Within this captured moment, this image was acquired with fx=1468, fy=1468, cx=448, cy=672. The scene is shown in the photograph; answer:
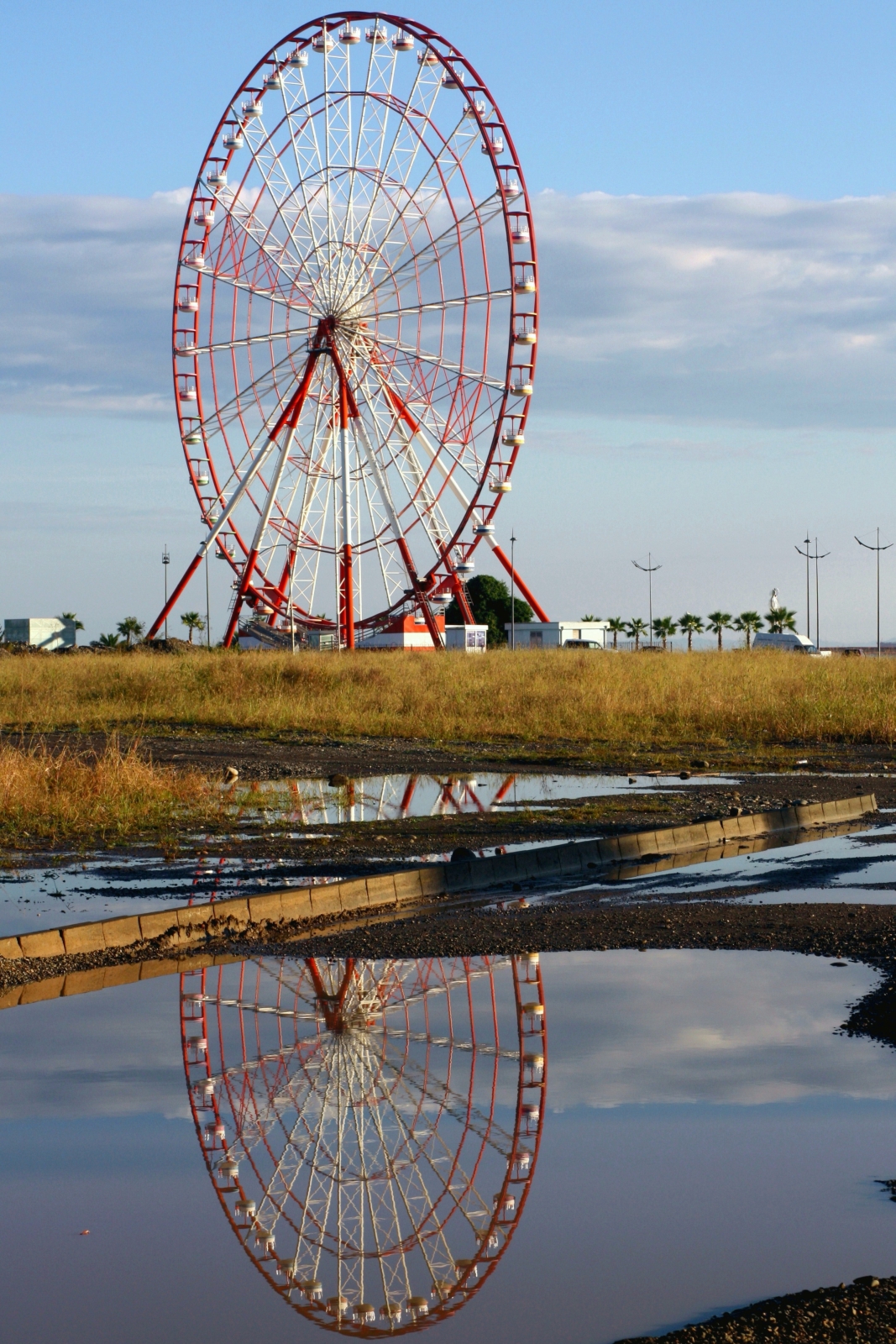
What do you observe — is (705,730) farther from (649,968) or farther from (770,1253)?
(770,1253)

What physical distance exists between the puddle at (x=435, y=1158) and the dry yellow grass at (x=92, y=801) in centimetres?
658

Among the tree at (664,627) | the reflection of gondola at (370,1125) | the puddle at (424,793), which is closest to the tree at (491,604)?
the tree at (664,627)

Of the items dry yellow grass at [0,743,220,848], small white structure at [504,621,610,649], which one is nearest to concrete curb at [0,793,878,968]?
dry yellow grass at [0,743,220,848]

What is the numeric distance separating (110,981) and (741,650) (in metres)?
36.1

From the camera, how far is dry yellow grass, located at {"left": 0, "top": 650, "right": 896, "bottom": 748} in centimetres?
2545

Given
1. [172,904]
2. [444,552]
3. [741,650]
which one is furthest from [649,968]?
[444,552]

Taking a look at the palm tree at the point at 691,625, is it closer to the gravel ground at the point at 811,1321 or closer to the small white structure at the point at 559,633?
the small white structure at the point at 559,633

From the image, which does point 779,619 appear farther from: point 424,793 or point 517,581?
point 424,793

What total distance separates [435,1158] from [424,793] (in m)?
12.2

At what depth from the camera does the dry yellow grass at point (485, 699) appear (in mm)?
25453

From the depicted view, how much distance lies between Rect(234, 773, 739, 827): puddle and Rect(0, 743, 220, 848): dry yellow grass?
0.69 meters

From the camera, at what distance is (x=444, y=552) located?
46562 mm

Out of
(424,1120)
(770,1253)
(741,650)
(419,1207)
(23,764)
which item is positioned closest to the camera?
(770,1253)

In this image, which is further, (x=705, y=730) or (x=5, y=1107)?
(x=705, y=730)
